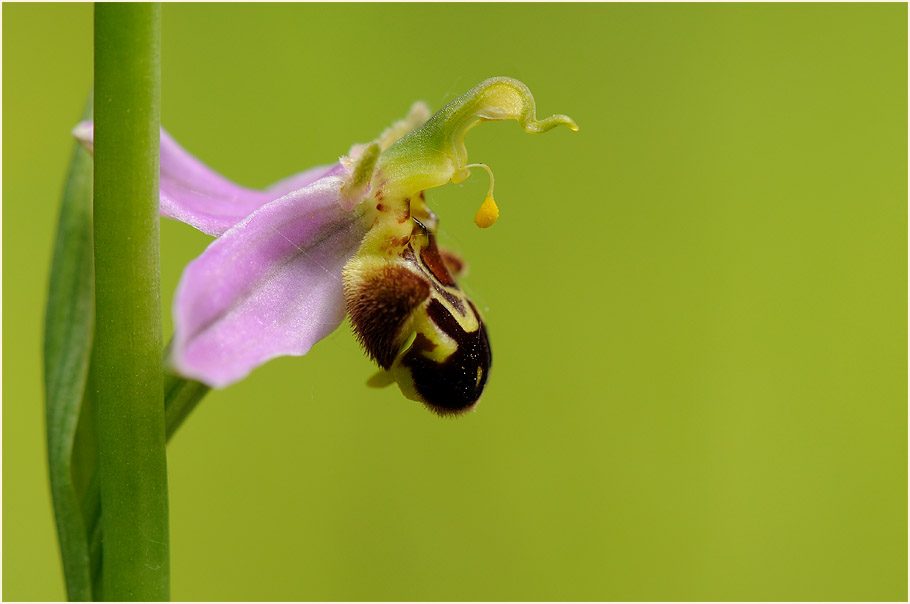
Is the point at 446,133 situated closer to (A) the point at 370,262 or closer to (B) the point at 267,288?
(A) the point at 370,262

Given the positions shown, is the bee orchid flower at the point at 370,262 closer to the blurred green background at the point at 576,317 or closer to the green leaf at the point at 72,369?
the green leaf at the point at 72,369

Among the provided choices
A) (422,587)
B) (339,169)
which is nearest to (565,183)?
(422,587)

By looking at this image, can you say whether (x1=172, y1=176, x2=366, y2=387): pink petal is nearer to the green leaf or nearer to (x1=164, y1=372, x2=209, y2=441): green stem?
(x1=164, y1=372, x2=209, y2=441): green stem

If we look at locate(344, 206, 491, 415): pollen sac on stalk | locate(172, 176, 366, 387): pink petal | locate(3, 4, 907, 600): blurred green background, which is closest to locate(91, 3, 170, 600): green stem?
locate(172, 176, 366, 387): pink petal

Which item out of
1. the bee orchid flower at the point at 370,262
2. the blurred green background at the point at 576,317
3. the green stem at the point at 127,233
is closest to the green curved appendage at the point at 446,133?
the bee orchid flower at the point at 370,262

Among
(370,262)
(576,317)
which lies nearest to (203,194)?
(370,262)

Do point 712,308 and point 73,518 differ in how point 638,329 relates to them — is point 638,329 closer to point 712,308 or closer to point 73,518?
point 712,308
